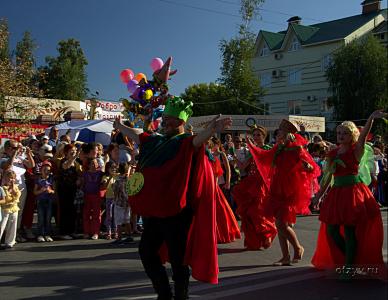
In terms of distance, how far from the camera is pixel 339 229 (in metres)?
5.33

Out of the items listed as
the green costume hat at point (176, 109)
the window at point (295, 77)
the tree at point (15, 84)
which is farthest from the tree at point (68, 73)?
the green costume hat at point (176, 109)

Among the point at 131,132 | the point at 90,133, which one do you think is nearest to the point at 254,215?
the point at 131,132

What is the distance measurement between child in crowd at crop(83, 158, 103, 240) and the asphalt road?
91 cm

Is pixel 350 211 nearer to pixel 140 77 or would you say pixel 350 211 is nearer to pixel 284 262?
pixel 284 262

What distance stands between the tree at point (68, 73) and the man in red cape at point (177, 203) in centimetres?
4157

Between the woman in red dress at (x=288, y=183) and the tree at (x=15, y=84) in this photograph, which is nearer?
the woman in red dress at (x=288, y=183)

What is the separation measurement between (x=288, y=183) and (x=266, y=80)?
38905 mm

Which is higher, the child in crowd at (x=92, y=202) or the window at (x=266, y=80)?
the window at (x=266, y=80)

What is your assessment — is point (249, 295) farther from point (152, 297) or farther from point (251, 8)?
point (251, 8)

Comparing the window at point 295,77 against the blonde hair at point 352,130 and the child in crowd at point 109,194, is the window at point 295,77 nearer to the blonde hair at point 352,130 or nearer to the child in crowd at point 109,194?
the child in crowd at point 109,194

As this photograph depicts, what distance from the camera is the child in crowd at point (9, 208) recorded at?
718 centimetres

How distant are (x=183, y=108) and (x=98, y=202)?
4.80 m

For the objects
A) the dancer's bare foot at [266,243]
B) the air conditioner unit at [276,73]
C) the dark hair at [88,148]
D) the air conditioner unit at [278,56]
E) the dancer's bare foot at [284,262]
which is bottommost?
the dancer's bare foot at [284,262]

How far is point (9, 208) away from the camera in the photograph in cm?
720
